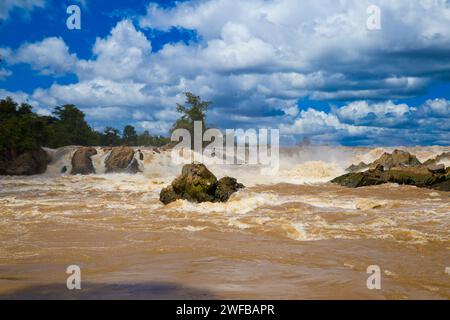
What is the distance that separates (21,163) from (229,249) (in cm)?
2937

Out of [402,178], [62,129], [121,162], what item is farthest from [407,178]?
[62,129]

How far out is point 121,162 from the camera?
33.5 m

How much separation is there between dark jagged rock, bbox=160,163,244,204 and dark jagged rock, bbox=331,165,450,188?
8.62 meters

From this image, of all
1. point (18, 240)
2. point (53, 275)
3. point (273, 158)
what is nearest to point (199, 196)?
point (18, 240)

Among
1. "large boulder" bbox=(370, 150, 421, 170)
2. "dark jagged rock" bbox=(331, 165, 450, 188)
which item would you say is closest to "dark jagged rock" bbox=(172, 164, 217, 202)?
"dark jagged rock" bbox=(331, 165, 450, 188)

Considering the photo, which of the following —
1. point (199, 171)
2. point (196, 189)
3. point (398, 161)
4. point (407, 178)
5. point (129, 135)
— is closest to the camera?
point (196, 189)

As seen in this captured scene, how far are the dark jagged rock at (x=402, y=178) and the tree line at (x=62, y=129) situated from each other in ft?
80.1

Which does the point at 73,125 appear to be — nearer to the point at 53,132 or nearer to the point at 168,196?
the point at 53,132

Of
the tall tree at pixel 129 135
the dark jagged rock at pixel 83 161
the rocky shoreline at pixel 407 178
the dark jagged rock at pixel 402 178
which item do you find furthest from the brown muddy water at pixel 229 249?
the tall tree at pixel 129 135

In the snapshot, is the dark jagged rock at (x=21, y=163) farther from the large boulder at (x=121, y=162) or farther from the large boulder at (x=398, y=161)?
the large boulder at (x=398, y=161)

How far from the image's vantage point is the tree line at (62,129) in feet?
108

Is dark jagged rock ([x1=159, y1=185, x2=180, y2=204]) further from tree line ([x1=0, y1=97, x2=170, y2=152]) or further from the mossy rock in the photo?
tree line ([x1=0, y1=97, x2=170, y2=152])

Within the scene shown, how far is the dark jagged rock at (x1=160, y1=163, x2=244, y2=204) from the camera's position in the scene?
49.6 feet
